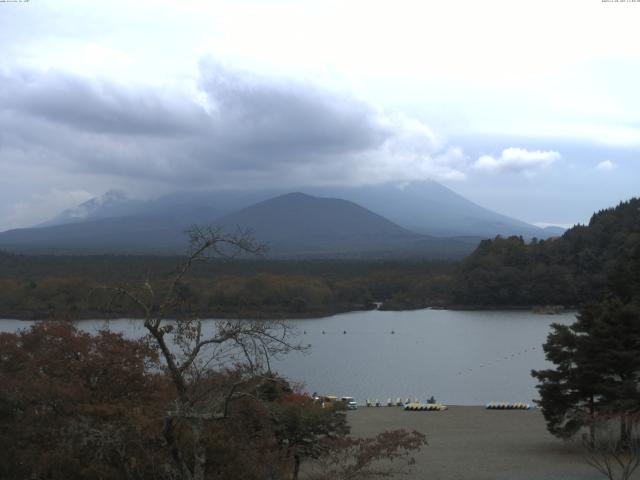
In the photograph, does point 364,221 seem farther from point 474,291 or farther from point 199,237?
point 199,237

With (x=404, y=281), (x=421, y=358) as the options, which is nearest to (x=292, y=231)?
(x=404, y=281)

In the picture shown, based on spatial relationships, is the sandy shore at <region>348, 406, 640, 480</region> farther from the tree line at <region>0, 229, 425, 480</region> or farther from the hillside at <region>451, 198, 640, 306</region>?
the hillside at <region>451, 198, 640, 306</region>

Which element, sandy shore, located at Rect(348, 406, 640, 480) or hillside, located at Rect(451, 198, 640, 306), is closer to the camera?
sandy shore, located at Rect(348, 406, 640, 480)

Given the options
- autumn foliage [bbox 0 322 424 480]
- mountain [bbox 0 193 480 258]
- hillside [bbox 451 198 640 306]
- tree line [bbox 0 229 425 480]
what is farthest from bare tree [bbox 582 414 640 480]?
mountain [bbox 0 193 480 258]

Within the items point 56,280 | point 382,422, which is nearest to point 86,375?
point 382,422

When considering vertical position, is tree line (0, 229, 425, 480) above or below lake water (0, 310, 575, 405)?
above

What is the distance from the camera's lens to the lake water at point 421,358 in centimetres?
1903

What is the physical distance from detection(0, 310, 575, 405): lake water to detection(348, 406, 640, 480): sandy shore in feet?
8.16

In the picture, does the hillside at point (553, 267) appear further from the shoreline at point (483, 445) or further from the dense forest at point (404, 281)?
the shoreline at point (483, 445)

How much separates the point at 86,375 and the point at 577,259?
4238cm

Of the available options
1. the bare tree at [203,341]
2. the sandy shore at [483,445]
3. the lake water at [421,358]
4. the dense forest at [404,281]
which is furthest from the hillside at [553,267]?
the bare tree at [203,341]

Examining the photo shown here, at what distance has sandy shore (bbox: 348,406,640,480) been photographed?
934 centimetres

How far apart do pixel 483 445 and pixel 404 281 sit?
126 ft

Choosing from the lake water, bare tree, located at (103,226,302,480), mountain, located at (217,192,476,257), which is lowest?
the lake water
